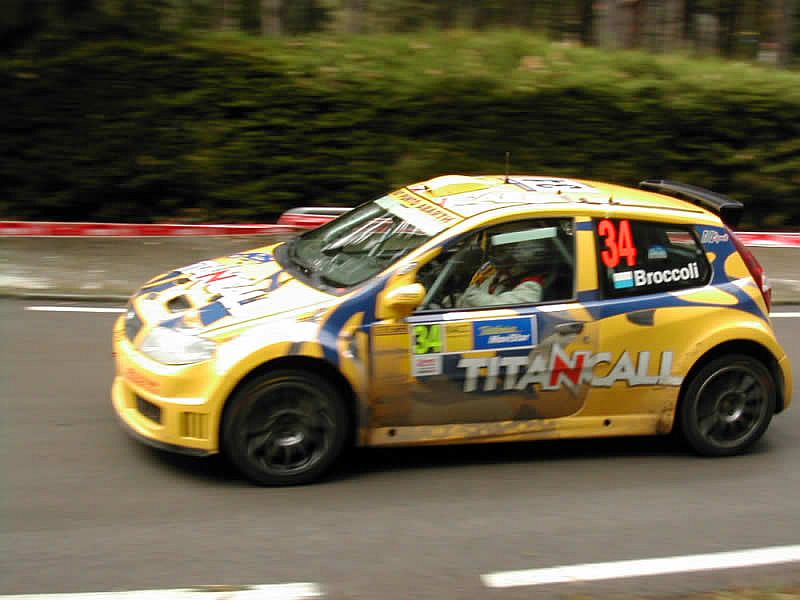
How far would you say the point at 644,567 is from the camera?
4.95 metres

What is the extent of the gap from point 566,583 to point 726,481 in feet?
5.98

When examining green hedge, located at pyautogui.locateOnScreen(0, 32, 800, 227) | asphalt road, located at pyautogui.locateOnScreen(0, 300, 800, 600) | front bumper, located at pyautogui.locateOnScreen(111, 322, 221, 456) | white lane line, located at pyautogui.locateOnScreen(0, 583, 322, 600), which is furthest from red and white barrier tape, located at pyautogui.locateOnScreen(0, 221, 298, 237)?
white lane line, located at pyautogui.locateOnScreen(0, 583, 322, 600)

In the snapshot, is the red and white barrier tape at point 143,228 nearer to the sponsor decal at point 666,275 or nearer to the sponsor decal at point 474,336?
the sponsor decal at point 666,275

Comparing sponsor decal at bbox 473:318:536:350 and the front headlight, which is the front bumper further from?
sponsor decal at bbox 473:318:536:350

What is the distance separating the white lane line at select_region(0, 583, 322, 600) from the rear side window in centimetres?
257

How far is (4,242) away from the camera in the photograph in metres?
11.5

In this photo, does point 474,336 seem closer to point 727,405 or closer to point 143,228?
point 727,405

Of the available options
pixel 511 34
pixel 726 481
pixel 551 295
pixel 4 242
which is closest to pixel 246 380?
pixel 551 295

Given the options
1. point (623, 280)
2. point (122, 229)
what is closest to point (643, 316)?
point (623, 280)

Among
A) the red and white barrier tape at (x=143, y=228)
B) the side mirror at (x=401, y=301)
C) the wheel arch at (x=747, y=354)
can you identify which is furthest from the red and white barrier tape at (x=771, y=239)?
the side mirror at (x=401, y=301)

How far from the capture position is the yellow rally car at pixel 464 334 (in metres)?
5.53

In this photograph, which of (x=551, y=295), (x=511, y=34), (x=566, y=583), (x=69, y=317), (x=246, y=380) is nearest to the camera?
(x=566, y=583)

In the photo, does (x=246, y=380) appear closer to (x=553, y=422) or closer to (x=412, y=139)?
(x=553, y=422)

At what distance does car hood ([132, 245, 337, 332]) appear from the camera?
18.4 ft
